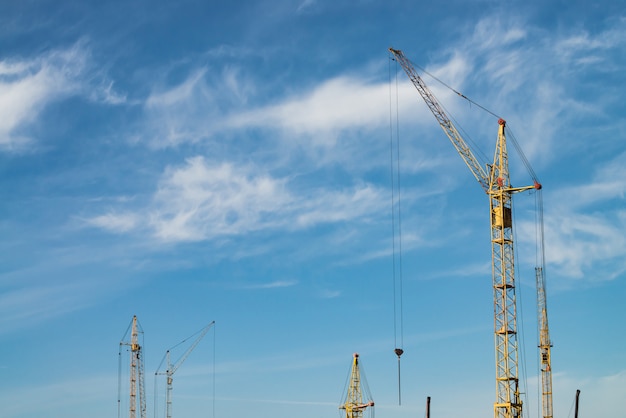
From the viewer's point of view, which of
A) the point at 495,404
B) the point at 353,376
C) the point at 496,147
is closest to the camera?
the point at 495,404

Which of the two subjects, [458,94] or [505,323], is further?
[458,94]

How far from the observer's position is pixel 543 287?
153250 millimetres

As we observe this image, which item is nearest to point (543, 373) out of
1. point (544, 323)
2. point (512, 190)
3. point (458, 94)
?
point (544, 323)

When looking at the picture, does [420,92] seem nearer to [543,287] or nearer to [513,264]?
[513,264]

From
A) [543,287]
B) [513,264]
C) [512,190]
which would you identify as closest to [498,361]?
[513,264]

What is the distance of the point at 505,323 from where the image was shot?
401 ft

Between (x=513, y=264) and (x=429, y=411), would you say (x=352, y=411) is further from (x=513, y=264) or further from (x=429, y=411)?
(x=513, y=264)

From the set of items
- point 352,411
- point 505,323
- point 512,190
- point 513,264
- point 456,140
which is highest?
point 456,140

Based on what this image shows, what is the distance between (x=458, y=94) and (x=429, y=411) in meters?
49.2

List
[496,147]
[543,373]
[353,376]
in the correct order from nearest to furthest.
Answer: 1. [496,147]
2. [543,373]
3. [353,376]

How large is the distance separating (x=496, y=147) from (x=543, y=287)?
33.2 m

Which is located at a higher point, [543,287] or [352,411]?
[543,287]

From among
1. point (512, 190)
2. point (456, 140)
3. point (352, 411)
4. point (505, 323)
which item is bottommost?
point (352, 411)

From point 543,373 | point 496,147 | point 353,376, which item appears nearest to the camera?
point 496,147
